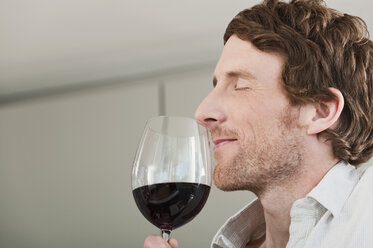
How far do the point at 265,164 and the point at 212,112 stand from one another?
0.60 feet

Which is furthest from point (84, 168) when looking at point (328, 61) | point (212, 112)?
point (328, 61)

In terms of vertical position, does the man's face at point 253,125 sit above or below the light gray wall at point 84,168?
above

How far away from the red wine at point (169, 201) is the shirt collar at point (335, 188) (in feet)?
0.92

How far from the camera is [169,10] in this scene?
8.34 ft

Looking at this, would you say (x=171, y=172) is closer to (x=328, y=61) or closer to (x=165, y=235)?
(x=165, y=235)

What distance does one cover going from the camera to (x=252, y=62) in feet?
4.46

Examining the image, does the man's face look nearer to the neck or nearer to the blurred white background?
the neck

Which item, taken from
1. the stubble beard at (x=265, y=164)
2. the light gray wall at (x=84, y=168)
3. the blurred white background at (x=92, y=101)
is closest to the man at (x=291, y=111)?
the stubble beard at (x=265, y=164)

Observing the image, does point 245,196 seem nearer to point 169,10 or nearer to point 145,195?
point 169,10

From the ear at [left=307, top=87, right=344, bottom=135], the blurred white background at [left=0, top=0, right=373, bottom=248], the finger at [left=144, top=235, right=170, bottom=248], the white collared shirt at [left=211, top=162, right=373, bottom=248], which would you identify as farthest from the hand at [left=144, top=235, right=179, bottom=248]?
the blurred white background at [left=0, top=0, right=373, bottom=248]

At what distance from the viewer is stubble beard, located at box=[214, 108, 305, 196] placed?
1.28 metres

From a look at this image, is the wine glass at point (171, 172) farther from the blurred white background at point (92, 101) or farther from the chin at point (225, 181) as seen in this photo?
the blurred white background at point (92, 101)

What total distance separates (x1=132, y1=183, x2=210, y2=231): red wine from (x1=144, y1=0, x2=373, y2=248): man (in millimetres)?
244

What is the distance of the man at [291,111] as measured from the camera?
1291 millimetres
